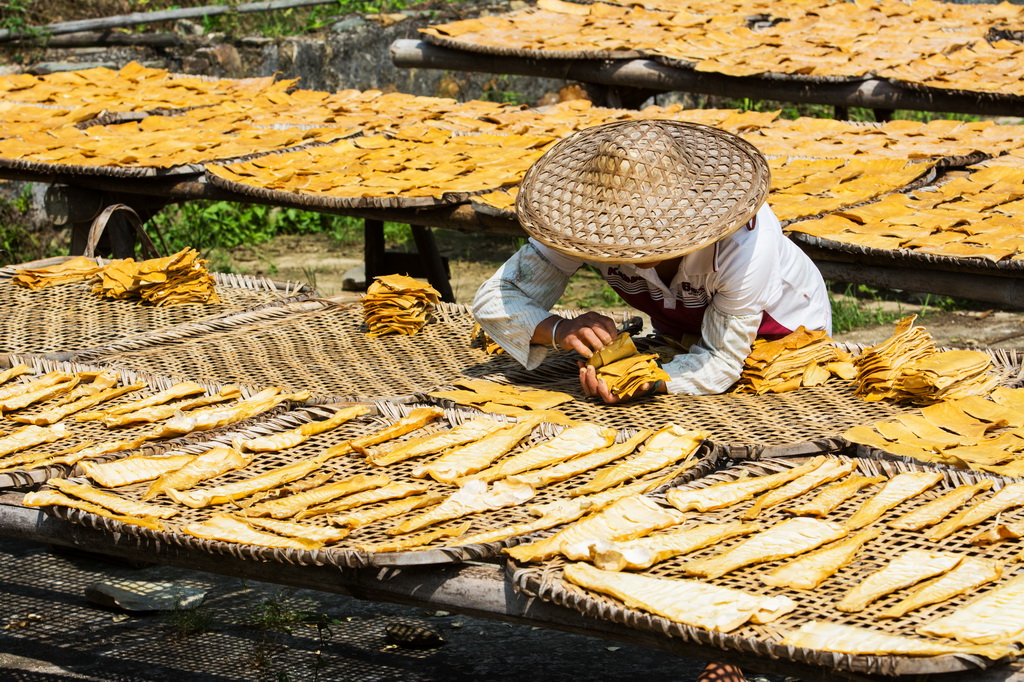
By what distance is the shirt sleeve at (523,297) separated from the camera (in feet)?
9.21

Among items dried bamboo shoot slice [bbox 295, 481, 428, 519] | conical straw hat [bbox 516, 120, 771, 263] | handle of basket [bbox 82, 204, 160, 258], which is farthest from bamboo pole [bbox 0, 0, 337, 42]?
dried bamboo shoot slice [bbox 295, 481, 428, 519]

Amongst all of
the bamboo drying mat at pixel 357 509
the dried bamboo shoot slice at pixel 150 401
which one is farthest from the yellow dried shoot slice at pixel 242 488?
the dried bamboo shoot slice at pixel 150 401

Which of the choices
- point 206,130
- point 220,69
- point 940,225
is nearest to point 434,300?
point 940,225

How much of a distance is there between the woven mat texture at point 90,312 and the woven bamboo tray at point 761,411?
121 cm

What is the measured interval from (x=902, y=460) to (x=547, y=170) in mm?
979

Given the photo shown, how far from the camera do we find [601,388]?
2648 mm

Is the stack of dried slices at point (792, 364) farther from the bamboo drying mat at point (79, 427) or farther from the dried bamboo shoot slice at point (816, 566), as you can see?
the bamboo drying mat at point (79, 427)

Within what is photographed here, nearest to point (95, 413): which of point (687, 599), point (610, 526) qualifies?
point (610, 526)

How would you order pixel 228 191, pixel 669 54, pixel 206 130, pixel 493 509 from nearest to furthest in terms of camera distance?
pixel 493 509 → pixel 228 191 → pixel 206 130 → pixel 669 54

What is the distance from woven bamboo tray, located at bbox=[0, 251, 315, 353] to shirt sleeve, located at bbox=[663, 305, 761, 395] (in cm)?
140

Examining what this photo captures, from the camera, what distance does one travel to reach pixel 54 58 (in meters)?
7.34

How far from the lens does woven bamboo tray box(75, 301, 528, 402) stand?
292cm

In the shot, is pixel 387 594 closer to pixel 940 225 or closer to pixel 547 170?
pixel 547 170

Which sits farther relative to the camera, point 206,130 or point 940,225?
point 206,130
